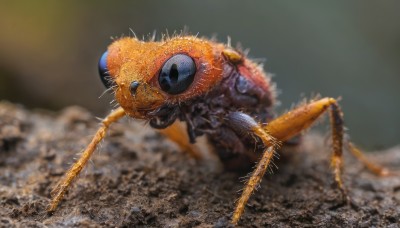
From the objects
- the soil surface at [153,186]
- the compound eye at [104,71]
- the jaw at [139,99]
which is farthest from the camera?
the compound eye at [104,71]

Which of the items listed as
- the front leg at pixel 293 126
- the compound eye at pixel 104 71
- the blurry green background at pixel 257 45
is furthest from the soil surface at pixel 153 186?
the blurry green background at pixel 257 45

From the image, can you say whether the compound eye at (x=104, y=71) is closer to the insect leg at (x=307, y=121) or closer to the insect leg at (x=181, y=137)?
the insect leg at (x=181, y=137)

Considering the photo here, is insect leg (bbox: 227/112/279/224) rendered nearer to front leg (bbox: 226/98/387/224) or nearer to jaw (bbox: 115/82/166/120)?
front leg (bbox: 226/98/387/224)

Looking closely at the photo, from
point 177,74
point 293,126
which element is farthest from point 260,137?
point 177,74

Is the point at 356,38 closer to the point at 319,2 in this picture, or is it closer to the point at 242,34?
the point at 319,2

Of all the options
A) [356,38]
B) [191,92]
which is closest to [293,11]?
[356,38]

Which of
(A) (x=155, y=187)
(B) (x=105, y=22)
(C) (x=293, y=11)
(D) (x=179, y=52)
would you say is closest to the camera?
(D) (x=179, y=52)

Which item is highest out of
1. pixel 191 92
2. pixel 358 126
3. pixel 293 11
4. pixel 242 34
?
pixel 293 11
